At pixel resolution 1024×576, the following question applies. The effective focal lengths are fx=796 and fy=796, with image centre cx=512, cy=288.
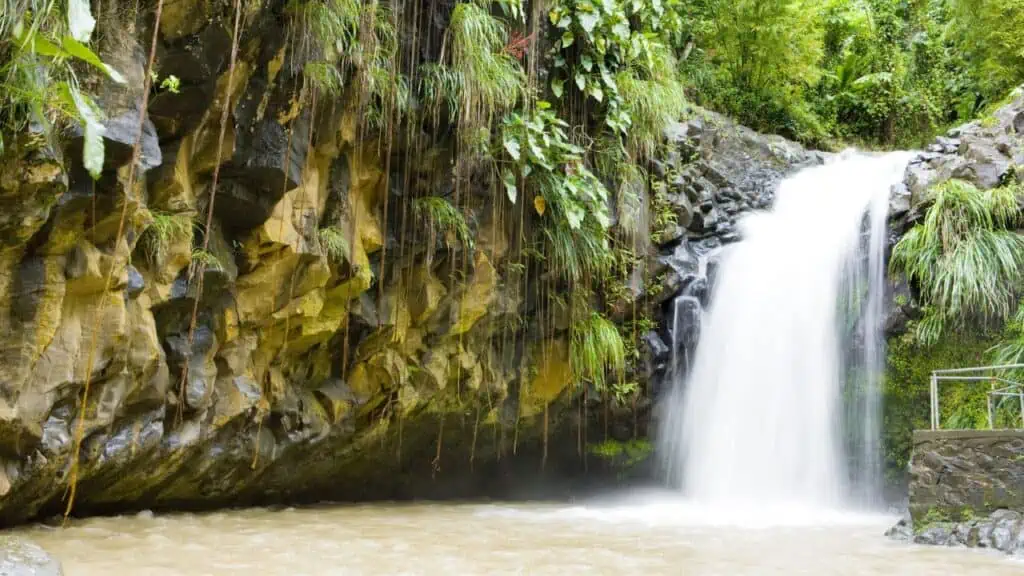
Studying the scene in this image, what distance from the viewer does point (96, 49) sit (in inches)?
181

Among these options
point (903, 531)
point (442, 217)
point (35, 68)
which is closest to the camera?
point (35, 68)

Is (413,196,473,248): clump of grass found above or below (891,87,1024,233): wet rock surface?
below

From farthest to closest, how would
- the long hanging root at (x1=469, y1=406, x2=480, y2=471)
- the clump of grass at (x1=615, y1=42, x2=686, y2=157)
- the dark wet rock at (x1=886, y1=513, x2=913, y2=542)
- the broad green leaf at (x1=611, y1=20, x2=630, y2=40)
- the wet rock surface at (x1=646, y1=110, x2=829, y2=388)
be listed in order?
the wet rock surface at (x1=646, y1=110, x2=829, y2=388) < the clump of grass at (x1=615, y1=42, x2=686, y2=157) < the long hanging root at (x1=469, y1=406, x2=480, y2=471) < the broad green leaf at (x1=611, y1=20, x2=630, y2=40) < the dark wet rock at (x1=886, y1=513, x2=913, y2=542)

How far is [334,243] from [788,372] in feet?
18.3

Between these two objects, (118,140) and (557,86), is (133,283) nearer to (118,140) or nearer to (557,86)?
(118,140)

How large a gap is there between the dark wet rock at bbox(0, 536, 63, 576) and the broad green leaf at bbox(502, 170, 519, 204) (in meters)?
4.67

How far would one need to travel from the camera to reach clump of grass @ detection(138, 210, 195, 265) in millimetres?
5352

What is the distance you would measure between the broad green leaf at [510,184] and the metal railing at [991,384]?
3868mm

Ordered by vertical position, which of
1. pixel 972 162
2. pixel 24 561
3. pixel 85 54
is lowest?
pixel 24 561

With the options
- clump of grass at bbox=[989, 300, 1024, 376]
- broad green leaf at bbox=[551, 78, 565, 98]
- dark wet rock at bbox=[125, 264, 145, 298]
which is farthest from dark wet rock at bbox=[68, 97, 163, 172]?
clump of grass at bbox=[989, 300, 1024, 376]

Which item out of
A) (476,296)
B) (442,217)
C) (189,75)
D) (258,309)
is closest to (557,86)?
(442,217)

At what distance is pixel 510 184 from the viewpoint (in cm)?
744

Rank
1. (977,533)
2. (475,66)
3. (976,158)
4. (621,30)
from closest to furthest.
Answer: (977,533)
(475,66)
(621,30)
(976,158)

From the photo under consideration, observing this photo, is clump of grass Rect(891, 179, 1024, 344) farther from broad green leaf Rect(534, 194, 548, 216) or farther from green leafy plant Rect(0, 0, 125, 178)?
green leafy plant Rect(0, 0, 125, 178)
